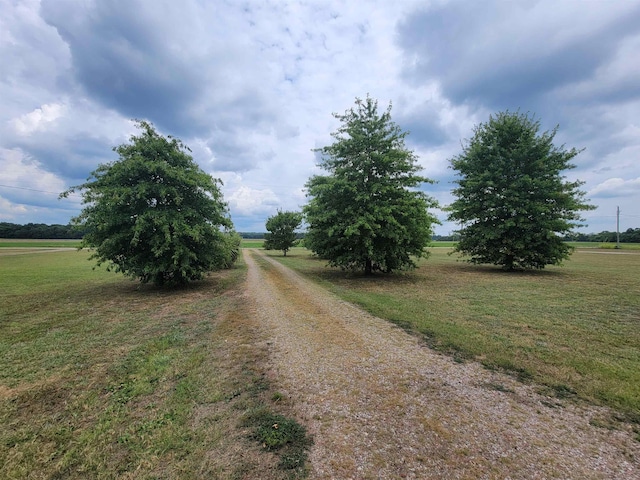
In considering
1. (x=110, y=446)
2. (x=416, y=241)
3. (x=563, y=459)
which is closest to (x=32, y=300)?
(x=110, y=446)

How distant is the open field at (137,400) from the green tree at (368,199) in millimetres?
7757

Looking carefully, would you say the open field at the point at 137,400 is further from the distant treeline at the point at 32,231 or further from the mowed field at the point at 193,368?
the distant treeline at the point at 32,231

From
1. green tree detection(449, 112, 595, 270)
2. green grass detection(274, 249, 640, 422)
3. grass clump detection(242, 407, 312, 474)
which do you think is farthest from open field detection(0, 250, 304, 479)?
green tree detection(449, 112, 595, 270)

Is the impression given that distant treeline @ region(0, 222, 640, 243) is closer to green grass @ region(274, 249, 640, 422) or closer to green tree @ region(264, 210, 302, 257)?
green tree @ region(264, 210, 302, 257)

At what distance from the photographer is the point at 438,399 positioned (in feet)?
11.8

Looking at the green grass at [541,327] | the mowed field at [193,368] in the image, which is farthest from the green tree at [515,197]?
the mowed field at [193,368]

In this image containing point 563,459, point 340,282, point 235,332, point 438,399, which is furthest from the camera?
point 340,282

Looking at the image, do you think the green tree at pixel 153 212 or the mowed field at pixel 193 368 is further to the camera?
the green tree at pixel 153 212

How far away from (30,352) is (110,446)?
426cm

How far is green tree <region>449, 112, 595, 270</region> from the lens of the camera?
1700 cm

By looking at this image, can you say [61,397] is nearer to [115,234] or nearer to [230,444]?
[230,444]

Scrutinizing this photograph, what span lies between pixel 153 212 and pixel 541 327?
41.9ft

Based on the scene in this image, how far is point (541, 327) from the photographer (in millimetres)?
6551

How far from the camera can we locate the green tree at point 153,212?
10.7 m
